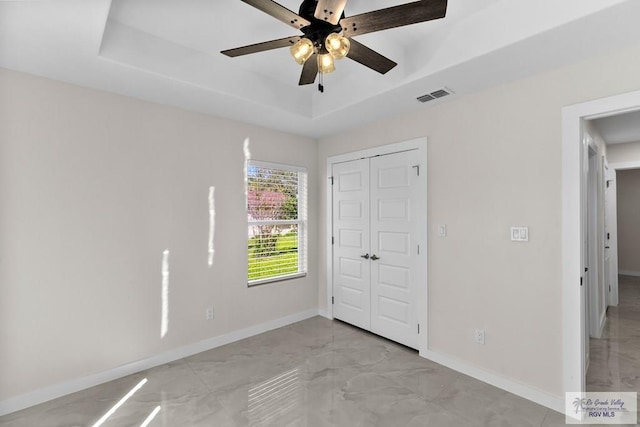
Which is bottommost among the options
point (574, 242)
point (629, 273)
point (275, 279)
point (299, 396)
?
point (299, 396)

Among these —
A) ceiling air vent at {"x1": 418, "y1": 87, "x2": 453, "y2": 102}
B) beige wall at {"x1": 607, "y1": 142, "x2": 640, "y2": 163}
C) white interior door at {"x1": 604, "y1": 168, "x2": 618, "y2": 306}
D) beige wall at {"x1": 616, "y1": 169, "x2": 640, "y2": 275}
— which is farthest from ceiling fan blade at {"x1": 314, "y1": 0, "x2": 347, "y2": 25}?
beige wall at {"x1": 616, "y1": 169, "x2": 640, "y2": 275}

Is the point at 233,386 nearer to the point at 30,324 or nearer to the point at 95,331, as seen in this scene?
the point at 95,331

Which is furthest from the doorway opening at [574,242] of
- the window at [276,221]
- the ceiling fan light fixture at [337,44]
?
the window at [276,221]

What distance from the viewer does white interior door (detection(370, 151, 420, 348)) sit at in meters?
3.28

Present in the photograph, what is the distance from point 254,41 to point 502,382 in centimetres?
340

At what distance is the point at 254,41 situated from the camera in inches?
96.3

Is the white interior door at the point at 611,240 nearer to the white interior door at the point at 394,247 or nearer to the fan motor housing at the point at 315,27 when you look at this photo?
the white interior door at the point at 394,247

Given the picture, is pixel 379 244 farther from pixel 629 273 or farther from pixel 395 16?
pixel 629 273

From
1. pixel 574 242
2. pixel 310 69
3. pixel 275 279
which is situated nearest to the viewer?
pixel 310 69

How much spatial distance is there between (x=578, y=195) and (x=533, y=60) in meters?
1.00

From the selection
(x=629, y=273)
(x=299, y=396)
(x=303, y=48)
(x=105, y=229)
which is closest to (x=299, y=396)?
(x=299, y=396)

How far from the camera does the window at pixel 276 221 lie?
376cm

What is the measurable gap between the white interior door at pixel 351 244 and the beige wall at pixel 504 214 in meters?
0.86

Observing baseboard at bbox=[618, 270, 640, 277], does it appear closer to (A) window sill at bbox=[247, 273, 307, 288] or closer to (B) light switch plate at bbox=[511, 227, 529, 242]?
(B) light switch plate at bbox=[511, 227, 529, 242]
